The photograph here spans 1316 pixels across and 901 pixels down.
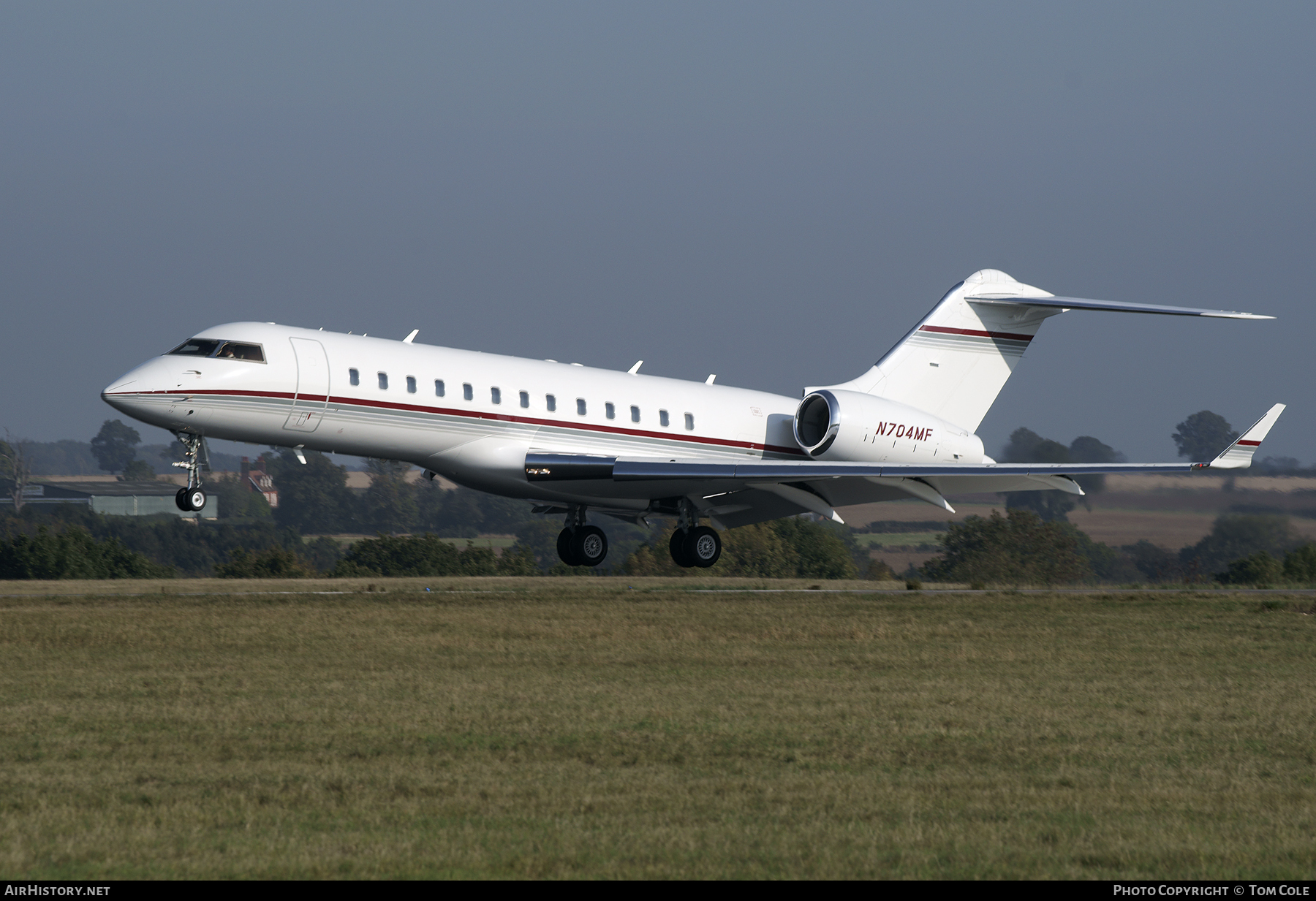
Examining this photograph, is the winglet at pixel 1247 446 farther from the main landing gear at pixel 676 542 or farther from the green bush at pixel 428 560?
the green bush at pixel 428 560

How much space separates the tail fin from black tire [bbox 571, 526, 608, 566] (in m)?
5.96

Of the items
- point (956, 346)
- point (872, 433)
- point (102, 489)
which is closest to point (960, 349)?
point (956, 346)

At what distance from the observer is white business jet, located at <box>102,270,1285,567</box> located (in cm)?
2231

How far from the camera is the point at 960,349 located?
97.5 ft

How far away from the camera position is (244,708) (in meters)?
13.1

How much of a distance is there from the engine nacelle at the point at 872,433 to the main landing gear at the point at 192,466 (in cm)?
1123

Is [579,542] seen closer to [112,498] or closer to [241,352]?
[241,352]

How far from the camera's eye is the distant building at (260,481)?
10212 centimetres

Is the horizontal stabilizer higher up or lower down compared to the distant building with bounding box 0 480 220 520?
higher up

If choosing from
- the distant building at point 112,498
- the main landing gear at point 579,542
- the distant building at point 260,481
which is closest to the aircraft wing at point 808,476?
the main landing gear at point 579,542

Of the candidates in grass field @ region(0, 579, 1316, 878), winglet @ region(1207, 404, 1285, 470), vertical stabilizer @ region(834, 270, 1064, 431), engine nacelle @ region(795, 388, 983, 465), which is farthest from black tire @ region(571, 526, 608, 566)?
winglet @ region(1207, 404, 1285, 470)

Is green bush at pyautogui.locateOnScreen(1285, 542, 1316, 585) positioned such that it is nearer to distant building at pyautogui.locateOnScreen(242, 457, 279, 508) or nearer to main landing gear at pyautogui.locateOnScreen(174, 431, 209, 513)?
main landing gear at pyautogui.locateOnScreen(174, 431, 209, 513)

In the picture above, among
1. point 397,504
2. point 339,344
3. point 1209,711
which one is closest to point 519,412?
point 339,344

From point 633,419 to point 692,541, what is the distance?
308 centimetres
